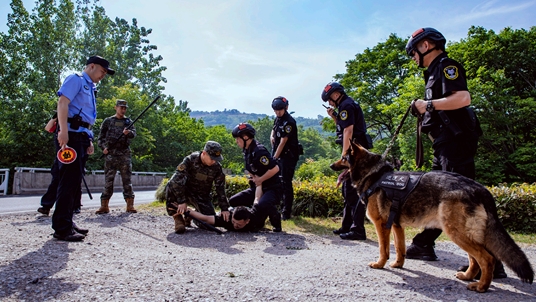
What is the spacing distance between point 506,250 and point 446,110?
4.79 feet

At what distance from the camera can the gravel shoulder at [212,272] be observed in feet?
9.08

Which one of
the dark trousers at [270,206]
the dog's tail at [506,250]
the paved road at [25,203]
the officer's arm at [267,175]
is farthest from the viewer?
the paved road at [25,203]

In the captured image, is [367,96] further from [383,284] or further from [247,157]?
[383,284]

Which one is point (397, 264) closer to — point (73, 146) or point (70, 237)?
point (70, 237)

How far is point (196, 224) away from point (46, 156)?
734 inches

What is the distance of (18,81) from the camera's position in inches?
875

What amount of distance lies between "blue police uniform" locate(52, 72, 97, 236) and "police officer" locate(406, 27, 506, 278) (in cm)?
417

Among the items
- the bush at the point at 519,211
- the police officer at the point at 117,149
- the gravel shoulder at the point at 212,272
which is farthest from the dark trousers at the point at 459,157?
the police officer at the point at 117,149

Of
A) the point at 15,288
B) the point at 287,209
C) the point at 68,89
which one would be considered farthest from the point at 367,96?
the point at 15,288

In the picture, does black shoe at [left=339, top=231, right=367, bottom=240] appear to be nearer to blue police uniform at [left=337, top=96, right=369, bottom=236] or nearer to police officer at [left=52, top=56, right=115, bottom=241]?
blue police uniform at [left=337, top=96, right=369, bottom=236]

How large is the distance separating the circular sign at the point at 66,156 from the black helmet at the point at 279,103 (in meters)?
3.91

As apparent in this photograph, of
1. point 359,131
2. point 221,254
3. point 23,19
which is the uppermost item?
point 23,19

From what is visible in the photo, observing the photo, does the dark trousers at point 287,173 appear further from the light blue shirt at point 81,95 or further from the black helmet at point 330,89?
the light blue shirt at point 81,95

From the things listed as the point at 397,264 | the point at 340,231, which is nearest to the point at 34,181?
the point at 340,231
